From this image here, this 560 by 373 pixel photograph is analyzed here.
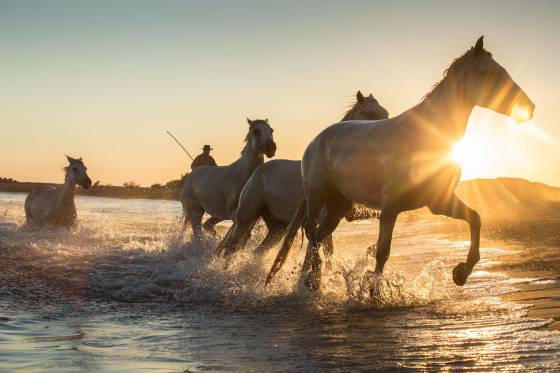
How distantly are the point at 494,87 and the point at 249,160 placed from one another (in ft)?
19.4

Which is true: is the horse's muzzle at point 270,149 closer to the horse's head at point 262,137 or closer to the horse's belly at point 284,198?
the horse's head at point 262,137

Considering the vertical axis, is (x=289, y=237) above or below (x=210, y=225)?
above

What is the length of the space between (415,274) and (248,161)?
3907 millimetres

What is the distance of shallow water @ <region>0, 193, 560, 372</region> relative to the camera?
161 inches

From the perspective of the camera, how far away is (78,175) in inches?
678

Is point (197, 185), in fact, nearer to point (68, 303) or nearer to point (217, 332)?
point (68, 303)

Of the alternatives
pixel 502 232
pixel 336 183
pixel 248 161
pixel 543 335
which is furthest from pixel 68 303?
pixel 502 232

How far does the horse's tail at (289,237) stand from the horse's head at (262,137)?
3.05 meters

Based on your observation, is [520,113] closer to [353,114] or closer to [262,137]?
[353,114]

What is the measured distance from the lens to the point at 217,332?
5.33 m

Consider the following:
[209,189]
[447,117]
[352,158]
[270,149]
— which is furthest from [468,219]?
[209,189]

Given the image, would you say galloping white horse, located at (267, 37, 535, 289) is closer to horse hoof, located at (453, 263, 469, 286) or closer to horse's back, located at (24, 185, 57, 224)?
horse hoof, located at (453, 263, 469, 286)

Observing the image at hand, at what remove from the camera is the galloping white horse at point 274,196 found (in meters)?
9.44

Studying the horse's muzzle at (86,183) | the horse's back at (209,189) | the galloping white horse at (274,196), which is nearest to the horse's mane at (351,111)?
the galloping white horse at (274,196)
